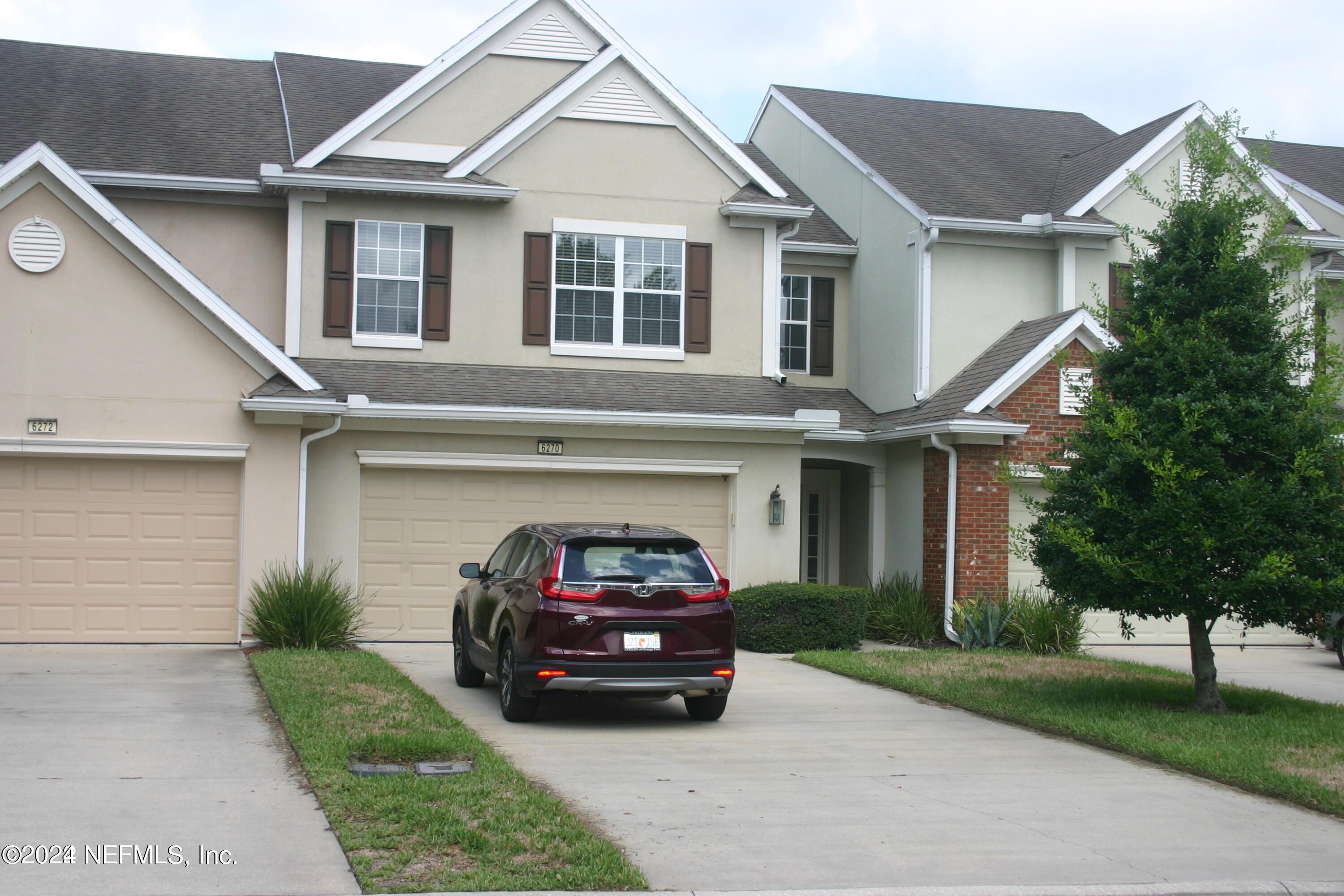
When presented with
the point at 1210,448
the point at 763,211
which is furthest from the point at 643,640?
the point at 763,211

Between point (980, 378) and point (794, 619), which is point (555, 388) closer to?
point (794, 619)

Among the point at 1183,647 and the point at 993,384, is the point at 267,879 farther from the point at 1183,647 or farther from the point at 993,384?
the point at 1183,647

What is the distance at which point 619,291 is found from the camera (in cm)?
1770

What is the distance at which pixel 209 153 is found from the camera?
17.6 m

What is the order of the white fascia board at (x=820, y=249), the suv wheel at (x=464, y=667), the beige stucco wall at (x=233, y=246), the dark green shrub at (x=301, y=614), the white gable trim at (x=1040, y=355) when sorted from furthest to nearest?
the white fascia board at (x=820, y=249) → the white gable trim at (x=1040, y=355) → the beige stucco wall at (x=233, y=246) → the dark green shrub at (x=301, y=614) → the suv wheel at (x=464, y=667)

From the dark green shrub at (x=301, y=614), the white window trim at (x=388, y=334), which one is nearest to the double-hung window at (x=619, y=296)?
the white window trim at (x=388, y=334)

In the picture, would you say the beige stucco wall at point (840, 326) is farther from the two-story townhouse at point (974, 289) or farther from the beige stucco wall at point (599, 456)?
the beige stucco wall at point (599, 456)

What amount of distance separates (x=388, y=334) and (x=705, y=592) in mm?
8380

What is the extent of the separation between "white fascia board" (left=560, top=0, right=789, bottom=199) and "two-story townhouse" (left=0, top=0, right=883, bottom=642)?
40mm

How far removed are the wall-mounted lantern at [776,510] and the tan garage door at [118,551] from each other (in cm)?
698

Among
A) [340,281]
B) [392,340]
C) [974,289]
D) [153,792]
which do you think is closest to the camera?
[153,792]

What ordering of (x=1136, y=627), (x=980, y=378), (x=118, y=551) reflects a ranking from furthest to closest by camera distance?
(x=1136, y=627) → (x=980, y=378) → (x=118, y=551)

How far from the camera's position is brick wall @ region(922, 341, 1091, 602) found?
17125 millimetres

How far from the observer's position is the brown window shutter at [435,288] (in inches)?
671
